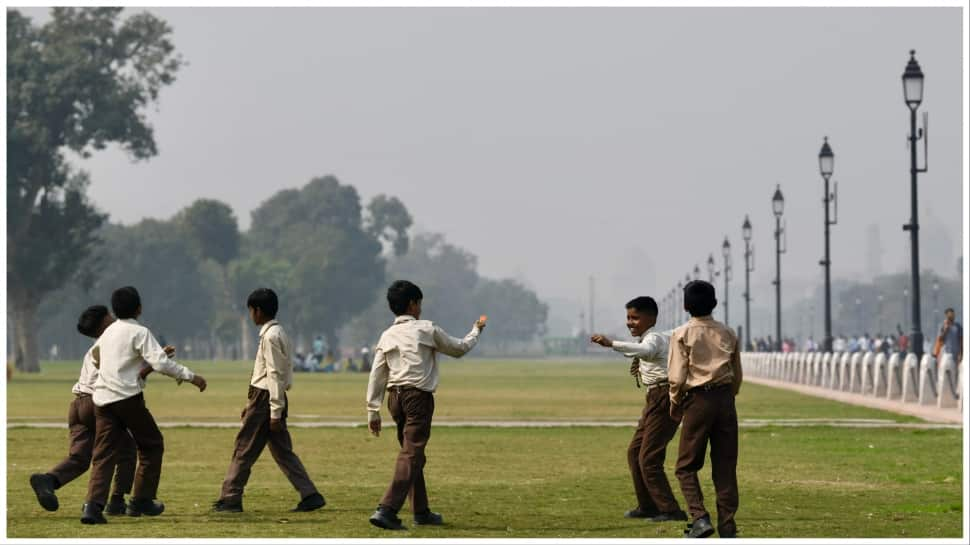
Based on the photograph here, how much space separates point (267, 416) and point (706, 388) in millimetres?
3274

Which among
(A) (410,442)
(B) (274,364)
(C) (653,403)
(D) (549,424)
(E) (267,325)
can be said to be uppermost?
(E) (267,325)

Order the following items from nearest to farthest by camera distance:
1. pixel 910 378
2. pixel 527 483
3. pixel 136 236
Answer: pixel 527 483 < pixel 910 378 < pixel 136 236

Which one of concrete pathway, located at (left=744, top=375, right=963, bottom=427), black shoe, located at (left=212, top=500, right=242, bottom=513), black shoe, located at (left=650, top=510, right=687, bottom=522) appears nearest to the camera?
black shoe, located at (left=650, top=510, right=687, bottom=522)

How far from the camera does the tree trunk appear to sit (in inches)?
2975

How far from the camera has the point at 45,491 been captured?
41.3 feet

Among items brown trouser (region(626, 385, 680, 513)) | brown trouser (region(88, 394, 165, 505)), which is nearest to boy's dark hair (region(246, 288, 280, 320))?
brown trouser (region(88, 394, 165, 505))

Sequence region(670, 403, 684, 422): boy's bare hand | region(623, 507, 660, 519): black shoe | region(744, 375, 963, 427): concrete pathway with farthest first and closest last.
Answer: region(744, 375, 963, 427): concrete pathway < region(623, 507, 660, 519): black shoe < region(670, 403, 684, 422): boy's bare hand

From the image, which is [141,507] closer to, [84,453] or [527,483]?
[84,453]

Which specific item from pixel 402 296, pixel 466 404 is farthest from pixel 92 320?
pixel 466 404

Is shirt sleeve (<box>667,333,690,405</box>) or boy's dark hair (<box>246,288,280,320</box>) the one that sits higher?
boy's dark hair (<box>246,288,280,320</box>)

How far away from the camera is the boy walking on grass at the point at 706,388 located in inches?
436

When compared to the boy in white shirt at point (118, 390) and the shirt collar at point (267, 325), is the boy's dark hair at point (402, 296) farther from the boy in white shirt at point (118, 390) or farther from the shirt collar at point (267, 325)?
the boy in white shirt at point (118, 390)

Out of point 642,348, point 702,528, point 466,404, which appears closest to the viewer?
point 702,528

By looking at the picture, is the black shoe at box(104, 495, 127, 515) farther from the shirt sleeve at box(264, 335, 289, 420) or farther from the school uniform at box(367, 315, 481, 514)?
the school uniform at box(367, 315, 481, 514)
